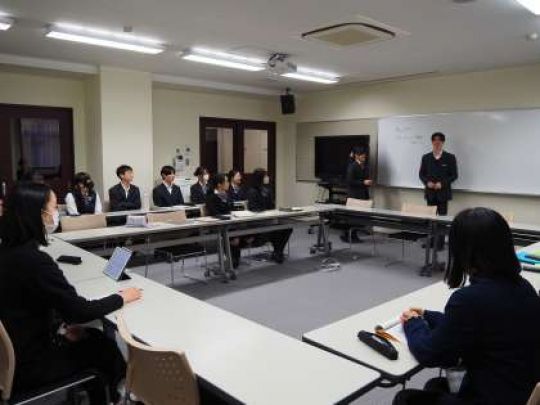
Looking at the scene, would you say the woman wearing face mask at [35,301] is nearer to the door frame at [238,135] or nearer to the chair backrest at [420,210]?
the chair backrest at [420,210]

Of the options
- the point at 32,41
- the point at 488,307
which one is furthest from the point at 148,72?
the point at 488,307

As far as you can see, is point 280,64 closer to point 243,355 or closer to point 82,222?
point 82,222

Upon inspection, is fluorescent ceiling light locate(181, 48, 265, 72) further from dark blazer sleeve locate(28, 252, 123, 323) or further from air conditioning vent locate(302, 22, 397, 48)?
dark blazer sleeve locate(28, 252, 123, 323)

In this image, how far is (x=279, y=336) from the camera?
179 centimetres

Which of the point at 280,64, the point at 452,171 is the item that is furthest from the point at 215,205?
the point at 452,171

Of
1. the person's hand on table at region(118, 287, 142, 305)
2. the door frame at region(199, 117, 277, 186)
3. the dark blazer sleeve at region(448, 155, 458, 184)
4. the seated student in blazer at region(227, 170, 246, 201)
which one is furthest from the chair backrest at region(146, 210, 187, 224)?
the dark blazer sleeve at region(448, 155, 458, 184)

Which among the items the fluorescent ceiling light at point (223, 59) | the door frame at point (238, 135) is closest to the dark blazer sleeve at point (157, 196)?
the door frame at point (238, 135)

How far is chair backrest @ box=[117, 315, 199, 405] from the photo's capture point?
1.41m

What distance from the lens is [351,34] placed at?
4383 millimetres

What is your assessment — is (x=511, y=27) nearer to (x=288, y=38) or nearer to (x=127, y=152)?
(x=288, y=38)

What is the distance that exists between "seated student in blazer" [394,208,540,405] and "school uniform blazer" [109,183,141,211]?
16.8 feet

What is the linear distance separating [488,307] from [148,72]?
6.17 m

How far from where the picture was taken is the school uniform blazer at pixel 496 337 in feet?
4.37

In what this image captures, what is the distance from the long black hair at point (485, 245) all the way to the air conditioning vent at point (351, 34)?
3150 mm
